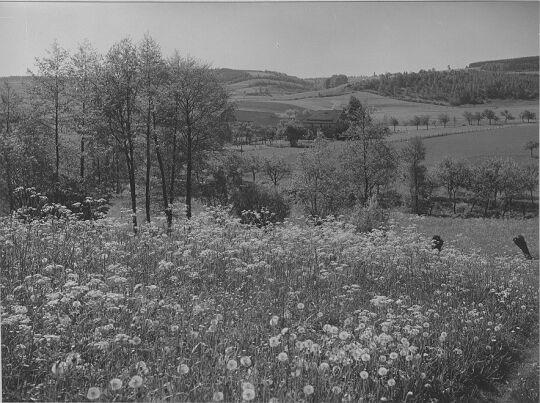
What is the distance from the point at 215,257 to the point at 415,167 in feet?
82.9

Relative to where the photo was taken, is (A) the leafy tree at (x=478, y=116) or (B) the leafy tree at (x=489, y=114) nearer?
(B) the leafy tree at (x=489, y=114)

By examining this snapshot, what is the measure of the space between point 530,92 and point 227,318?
Answer: 204 inches

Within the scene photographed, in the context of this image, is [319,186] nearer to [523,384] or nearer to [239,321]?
[523,384]

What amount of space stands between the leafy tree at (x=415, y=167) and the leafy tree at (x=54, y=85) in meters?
18.4

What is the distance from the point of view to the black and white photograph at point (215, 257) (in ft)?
14.2

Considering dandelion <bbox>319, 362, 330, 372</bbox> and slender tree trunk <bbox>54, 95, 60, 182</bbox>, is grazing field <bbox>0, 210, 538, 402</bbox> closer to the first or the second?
dandelion <bbox>319, 362, 330, 372</bbox>

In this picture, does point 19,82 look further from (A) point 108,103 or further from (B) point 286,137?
(B) point 286,137

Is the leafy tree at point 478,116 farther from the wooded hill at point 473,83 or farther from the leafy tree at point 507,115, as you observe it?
the leafy tree at point 507,115

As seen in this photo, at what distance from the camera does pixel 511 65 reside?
6828 mm

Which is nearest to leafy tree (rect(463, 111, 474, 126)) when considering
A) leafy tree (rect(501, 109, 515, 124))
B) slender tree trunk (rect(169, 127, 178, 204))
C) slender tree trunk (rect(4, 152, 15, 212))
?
leafy tree (rect(501, 109, 515, 124))

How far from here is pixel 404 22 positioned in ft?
21.3

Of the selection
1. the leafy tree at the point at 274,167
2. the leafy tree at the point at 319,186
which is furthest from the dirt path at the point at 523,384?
the leafy tree at the point at 319,186

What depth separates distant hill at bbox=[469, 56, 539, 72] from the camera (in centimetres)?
643

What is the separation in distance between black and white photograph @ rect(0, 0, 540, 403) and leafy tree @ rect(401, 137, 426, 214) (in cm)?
1250
